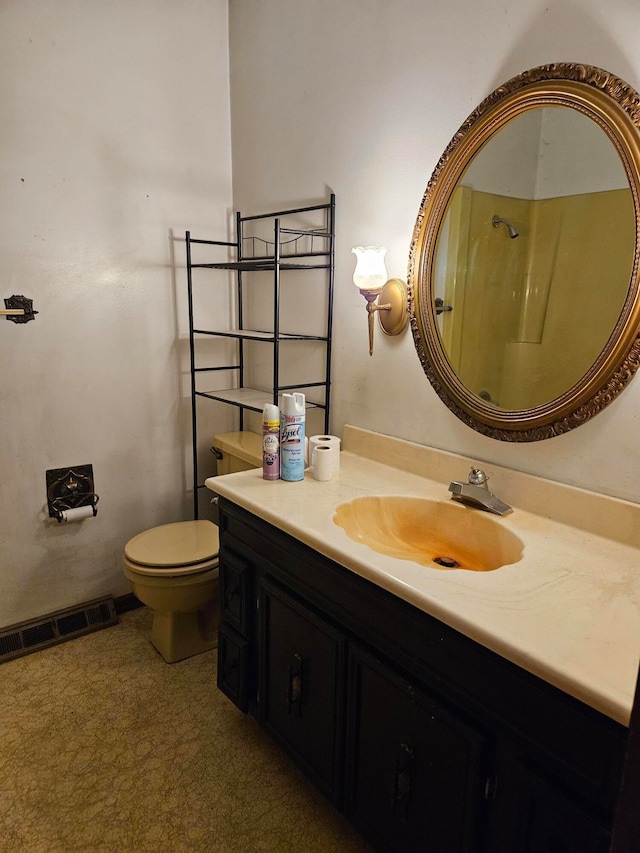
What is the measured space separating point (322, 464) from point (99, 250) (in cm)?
128

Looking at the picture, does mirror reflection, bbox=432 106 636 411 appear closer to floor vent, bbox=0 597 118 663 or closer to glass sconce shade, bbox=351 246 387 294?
glass sconce shade, bbox=351 246 387 294

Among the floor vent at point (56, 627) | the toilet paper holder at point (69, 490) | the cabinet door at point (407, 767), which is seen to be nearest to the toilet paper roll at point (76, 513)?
the toilet paper holder at point (69, 490)

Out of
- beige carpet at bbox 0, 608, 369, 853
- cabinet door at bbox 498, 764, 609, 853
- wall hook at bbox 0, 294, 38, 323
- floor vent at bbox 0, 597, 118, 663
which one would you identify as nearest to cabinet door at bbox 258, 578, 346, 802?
beige carpet at bbox 0, 608, 369, 853

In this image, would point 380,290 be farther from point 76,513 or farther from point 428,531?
point 76,513

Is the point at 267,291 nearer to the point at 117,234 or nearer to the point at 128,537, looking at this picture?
the point at 117,234

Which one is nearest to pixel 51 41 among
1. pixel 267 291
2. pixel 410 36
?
pixel 267 291

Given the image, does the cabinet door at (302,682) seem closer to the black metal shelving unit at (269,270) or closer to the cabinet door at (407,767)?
the cabinet door at (407,767)

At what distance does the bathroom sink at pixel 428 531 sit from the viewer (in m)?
1.33

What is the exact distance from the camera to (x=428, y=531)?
145cm

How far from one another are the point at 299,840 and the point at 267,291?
1.87 meters

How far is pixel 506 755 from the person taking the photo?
0.88 metres

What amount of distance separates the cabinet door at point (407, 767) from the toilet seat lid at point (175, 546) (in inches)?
35.6

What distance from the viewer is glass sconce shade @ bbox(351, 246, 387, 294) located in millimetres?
1604

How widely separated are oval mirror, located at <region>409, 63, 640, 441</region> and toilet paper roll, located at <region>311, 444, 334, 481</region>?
38 centimetres
